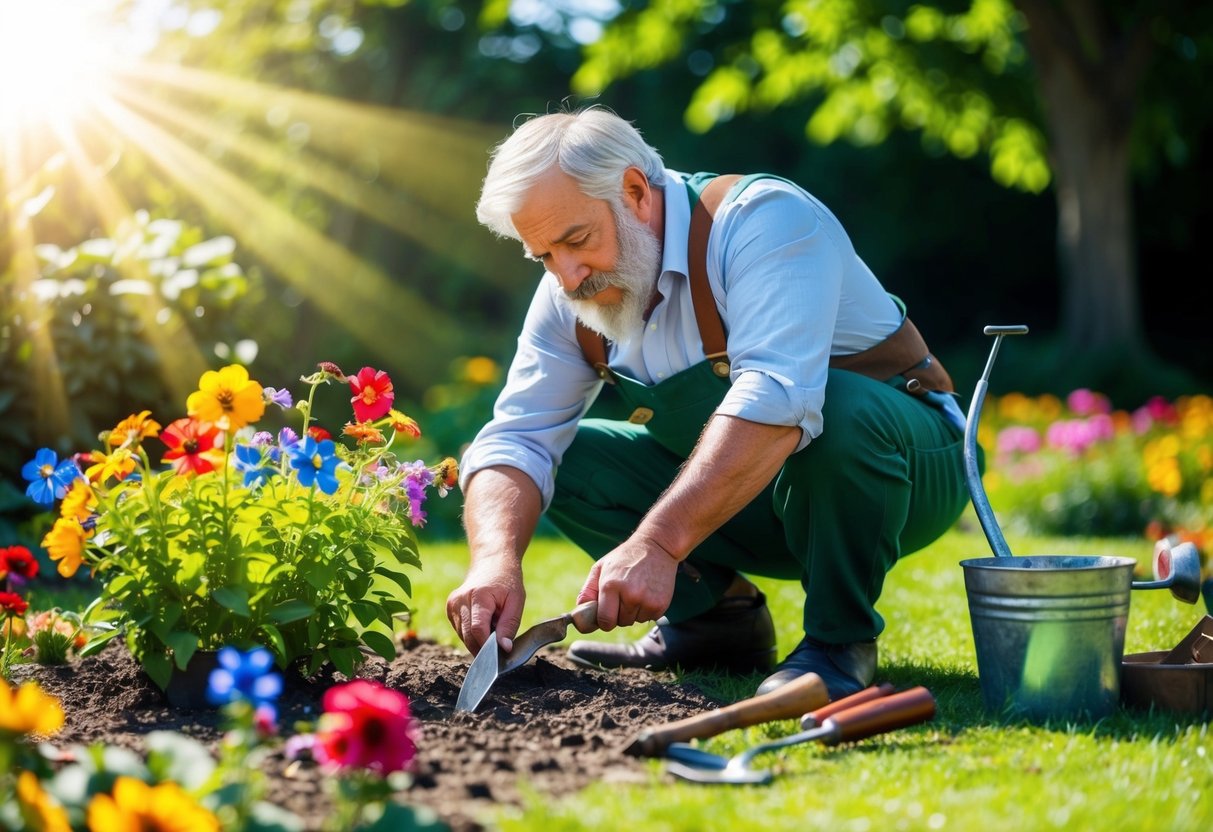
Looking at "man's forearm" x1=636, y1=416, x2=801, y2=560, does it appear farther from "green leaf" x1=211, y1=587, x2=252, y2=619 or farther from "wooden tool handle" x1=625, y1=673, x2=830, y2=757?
"green leaf" x1=211, y1=587, x2=252, y2=619

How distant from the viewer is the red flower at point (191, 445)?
2295 millimetres

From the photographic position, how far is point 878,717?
206 cm

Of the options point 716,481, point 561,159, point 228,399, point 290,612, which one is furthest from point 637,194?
point 290,612

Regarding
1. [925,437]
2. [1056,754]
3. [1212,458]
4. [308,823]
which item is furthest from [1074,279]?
[308,823]

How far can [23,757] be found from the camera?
5.82ft

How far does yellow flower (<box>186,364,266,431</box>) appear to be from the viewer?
2.16 meters

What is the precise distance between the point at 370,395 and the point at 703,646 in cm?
111

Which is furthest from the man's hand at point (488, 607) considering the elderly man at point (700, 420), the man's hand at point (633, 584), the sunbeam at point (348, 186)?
the sunbeam at point (348, 186)

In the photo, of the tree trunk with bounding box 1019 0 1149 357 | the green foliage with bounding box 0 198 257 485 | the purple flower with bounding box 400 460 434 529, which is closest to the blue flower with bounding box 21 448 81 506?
the purple flower with bounding box 400 460 434 529

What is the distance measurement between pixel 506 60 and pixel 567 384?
16835 millimetres

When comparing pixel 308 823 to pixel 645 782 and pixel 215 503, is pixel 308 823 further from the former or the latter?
pixel 215 503

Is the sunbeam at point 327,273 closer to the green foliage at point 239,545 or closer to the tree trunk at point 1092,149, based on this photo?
the tree trunk at point 1092,149

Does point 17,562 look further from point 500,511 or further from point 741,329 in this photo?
point 741,329

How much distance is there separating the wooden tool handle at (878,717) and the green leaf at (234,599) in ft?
3.51
